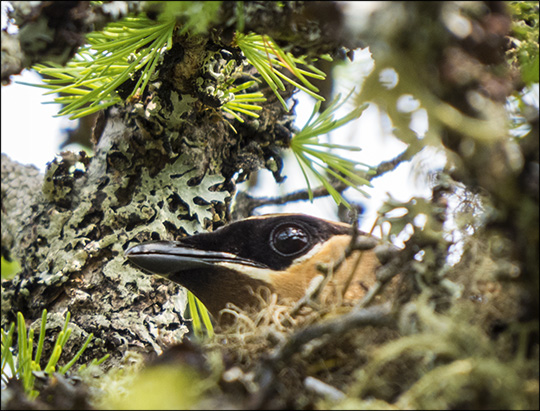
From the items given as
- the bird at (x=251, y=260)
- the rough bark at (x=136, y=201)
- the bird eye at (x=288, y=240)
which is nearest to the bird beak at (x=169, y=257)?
the bird at (x=251, y=260)

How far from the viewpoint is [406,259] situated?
128 cm

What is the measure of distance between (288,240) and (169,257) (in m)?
0.43

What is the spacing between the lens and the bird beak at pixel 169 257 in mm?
1918

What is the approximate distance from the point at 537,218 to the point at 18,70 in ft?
3.79

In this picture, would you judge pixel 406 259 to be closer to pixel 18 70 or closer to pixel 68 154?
pixel 18 70

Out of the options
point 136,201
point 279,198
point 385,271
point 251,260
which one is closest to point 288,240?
point 251,260

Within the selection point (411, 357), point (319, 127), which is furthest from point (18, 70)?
point (319, 127)

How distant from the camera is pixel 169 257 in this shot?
1.93 m

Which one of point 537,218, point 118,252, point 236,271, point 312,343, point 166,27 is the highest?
point 166,27

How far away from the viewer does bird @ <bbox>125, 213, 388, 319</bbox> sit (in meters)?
1.94

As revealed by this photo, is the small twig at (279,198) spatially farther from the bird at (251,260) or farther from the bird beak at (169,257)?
the bird beak at (169,257)

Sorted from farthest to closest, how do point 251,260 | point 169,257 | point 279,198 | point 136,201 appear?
point 279,198, point 136,201, point 251,260, point 169,257

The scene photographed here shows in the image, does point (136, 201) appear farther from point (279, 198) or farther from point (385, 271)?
point (385, 271)

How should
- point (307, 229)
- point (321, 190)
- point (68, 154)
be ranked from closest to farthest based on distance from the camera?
point (307, 229)
point (68, 154)
point (321, 190)
